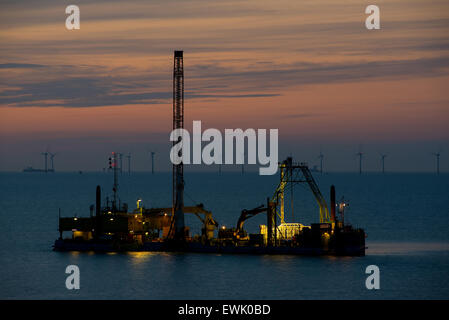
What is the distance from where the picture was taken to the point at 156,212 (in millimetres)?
111250

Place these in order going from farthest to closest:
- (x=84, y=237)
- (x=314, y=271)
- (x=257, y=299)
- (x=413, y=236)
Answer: (x=413, y=236)
(x=84, y=237)
(x=314, y=271)
(x=257, y=299)

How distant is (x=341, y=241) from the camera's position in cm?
10288

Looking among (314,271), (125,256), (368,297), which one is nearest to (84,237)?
(125,256)

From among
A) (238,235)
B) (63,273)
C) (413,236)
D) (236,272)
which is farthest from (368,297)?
(413,236)

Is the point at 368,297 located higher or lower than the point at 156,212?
lower

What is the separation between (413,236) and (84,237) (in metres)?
57.4

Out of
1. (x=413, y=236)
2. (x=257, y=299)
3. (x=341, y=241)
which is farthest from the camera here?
(x=413, y=236)
